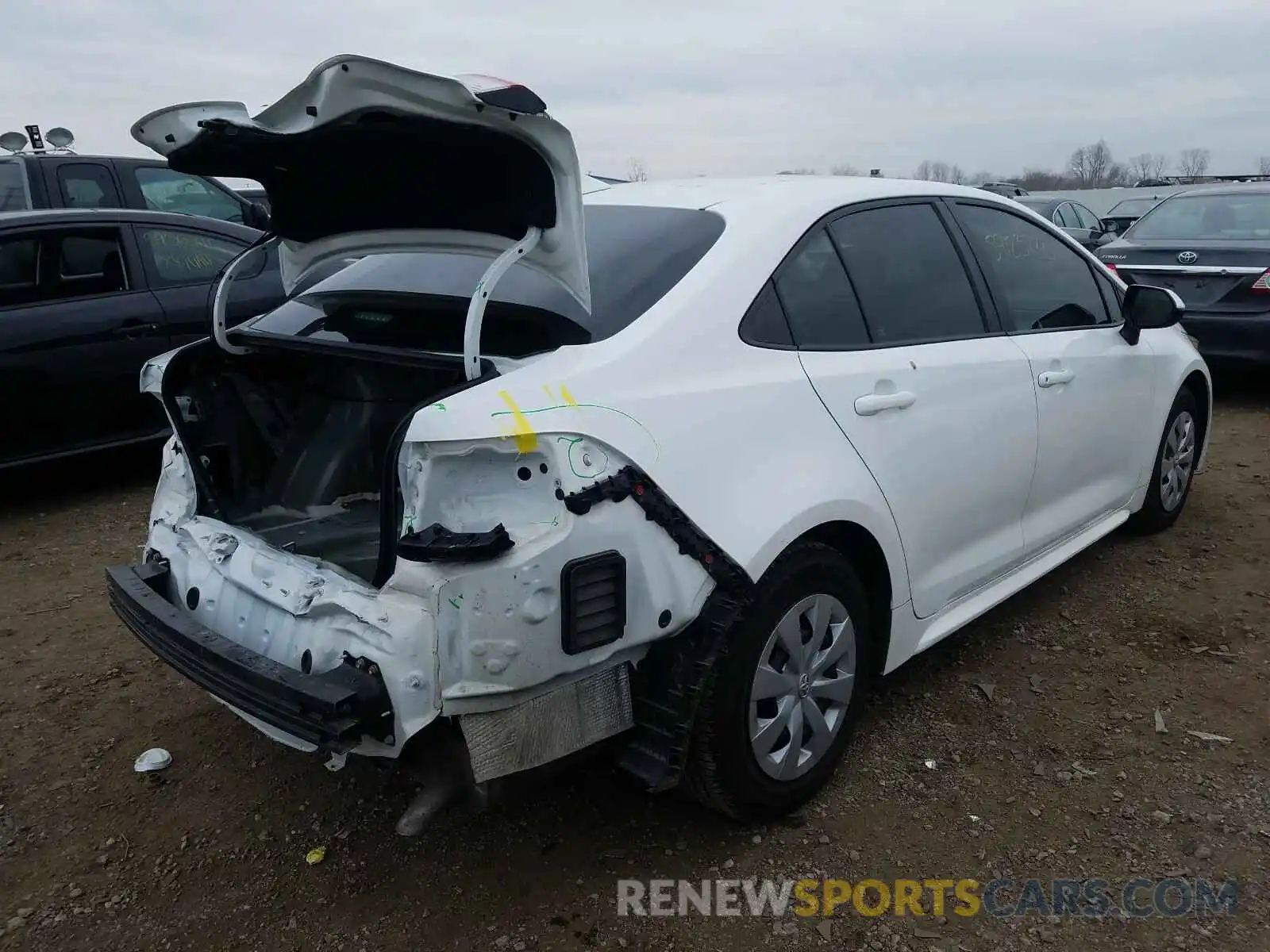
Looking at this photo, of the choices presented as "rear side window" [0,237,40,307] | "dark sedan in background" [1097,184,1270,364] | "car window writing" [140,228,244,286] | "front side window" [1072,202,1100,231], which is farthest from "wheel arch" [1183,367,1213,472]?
"front side window" [1072,202,1100,231]

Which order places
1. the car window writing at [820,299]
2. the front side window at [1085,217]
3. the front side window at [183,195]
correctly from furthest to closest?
the front side window at [1085,217], the front side window at [183,195], the car window writing at [820,299]

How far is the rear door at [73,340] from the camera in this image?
16.8ft

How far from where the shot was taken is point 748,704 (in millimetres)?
2463

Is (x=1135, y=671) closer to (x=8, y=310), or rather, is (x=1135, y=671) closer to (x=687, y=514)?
(x=687, y=514)

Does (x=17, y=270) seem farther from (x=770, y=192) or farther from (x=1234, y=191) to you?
(x=1234, y=191)

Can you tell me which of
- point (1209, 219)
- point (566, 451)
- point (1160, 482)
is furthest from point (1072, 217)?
point (566, 451)

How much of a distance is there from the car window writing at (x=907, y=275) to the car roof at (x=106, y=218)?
436 centimetres

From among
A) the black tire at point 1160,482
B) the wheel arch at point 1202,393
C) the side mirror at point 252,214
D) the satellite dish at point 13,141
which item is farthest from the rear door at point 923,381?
the satellite dish at point 13,141

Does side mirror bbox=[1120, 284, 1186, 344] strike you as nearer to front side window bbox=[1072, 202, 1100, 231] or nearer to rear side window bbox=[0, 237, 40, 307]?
rear side window bbox=[0, 237, 40, 307]

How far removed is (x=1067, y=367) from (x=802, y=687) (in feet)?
5.79

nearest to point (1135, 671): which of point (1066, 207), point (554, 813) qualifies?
point (554, 813)

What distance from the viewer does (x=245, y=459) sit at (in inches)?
119

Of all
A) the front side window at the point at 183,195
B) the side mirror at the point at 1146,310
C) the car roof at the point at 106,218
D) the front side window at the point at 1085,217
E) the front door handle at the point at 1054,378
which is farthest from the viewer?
the front side window at the point at 1085,217

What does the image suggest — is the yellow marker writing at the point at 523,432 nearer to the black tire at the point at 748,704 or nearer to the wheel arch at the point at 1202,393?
the black tire at the point at 748,704
